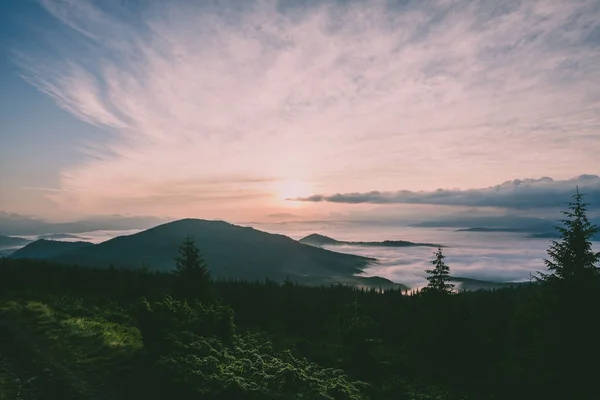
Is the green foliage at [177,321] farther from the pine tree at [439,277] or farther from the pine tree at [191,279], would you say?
the pine tree at [191,279]

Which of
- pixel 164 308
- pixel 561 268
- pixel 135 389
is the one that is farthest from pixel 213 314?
pixel 561 268

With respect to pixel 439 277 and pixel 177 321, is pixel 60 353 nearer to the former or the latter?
pixel 177 321

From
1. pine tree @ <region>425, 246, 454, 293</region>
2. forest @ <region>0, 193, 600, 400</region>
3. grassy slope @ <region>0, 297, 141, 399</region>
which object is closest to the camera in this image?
grassy slope @ <region>0, 297, 141, 399</region>

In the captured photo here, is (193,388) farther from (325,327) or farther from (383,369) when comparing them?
(325,327)

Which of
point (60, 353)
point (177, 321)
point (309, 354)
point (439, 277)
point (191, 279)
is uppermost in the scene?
point (439, 277)

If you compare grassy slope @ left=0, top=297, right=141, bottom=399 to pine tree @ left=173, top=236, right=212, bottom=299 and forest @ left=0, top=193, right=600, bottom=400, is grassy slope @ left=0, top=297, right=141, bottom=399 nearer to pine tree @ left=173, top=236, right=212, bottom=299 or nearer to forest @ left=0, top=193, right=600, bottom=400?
forest @ left=0, top=193, right=600, bottom=400

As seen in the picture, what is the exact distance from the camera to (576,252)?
68.9ft

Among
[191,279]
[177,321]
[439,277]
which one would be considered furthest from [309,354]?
[191,279]

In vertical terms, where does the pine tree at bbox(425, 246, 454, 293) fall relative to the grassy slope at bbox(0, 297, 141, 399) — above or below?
above

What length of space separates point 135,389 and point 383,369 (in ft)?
60.1

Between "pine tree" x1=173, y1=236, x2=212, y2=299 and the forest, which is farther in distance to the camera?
"pine tree" x1=173, y1=236, x2=212, y2=299

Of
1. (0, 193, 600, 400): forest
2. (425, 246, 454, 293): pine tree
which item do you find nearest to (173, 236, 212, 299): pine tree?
(0, 193, 600, 400): forest

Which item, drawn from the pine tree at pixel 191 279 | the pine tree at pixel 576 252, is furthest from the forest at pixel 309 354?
the pine tree at pixel 191 279

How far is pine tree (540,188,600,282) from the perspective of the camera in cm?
2035
